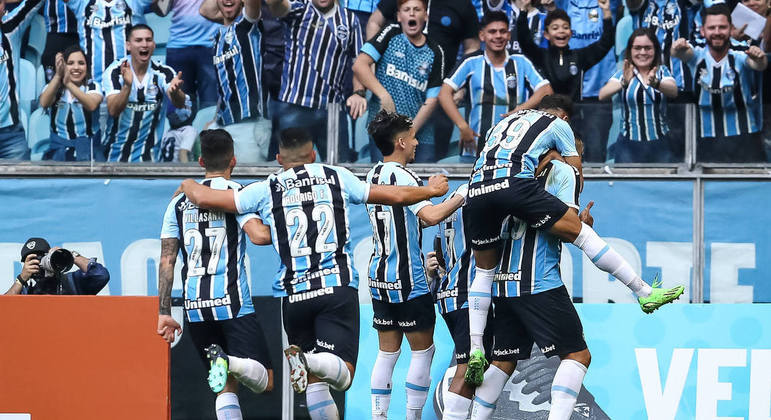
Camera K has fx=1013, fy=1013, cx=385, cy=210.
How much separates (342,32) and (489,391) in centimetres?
460

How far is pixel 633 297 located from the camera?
907cm

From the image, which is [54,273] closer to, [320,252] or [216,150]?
[216,150]

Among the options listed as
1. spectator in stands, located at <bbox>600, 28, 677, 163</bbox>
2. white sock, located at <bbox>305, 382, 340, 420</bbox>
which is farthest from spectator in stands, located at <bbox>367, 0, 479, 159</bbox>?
white sock, located at <bbox>305, 382, 340, 420</bbox>

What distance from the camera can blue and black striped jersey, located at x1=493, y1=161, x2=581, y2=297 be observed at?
21.0ft

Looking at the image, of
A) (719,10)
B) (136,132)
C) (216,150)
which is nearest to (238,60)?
(136,132)

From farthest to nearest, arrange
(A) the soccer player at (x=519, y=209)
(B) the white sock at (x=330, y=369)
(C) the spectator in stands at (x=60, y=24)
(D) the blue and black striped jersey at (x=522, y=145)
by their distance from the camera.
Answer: (C) the spectator in stands at (x=60, y=24), (D) the blue and black striped jersey at (x=522, y=145), (A) the soccer player at (x=519, y=209), (B) the white sock at (x=330, y=369)

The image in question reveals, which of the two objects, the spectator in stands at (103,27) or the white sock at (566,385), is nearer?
the white sock at (566,385)

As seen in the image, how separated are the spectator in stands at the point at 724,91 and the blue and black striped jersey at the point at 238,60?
408cm

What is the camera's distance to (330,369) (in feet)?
20.5

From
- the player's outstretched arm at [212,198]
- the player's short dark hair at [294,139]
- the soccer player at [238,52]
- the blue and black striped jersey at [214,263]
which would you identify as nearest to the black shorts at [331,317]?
the blue and black striped jersey at [214,263]

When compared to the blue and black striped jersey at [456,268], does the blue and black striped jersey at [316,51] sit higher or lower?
higher

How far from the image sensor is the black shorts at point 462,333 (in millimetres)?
7105

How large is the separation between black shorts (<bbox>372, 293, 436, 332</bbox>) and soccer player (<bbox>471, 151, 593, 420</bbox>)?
854 millimetres

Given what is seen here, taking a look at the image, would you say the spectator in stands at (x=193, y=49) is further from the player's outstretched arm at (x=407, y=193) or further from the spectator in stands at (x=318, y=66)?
the player's outstretched arm at (x=407, y=193)
